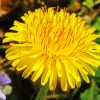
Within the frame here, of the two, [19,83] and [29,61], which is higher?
Result: [29,61]

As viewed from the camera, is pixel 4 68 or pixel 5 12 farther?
pixel 5 12

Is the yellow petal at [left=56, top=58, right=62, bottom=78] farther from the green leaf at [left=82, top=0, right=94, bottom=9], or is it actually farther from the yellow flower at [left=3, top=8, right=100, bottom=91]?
the green leaf at [left=82, top=0, right=94, bottom=9]

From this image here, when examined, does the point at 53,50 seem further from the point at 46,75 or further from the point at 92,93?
the point at 92,93

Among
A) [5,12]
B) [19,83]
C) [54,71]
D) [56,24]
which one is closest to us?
[54,71]

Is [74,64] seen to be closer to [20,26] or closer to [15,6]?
[20,26]

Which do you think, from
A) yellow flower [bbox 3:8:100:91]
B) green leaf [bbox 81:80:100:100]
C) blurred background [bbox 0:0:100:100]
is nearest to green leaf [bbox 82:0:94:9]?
blurred background [bbox 0:0:100:100]

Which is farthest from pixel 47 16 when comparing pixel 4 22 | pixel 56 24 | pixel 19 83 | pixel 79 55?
pixel 4 22

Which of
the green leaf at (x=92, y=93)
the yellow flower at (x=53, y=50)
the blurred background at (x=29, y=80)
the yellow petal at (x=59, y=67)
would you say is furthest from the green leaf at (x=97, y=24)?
the yellow petal at (x=59, y=67)
